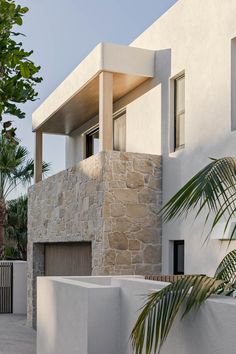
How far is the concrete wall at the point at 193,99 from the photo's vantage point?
35.8ft

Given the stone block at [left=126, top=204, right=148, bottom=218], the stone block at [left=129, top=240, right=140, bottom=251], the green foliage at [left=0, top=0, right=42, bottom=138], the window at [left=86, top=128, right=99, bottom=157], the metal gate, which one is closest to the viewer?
the green foliage at [left=0, top=0, right=42, bottom=138]

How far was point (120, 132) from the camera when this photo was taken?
16.1 m

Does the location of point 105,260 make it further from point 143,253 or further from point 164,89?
point 164,89

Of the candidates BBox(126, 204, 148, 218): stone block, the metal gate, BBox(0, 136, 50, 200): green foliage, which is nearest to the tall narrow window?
BBox(126, 204, 148, 218): stone block

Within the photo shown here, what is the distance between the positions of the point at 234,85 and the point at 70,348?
17.5 ft

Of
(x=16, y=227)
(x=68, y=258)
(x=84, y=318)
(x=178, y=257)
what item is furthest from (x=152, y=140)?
(x=16, y=227)

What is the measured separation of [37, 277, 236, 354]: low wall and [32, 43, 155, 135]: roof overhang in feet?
17.3

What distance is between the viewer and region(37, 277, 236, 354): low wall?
558 centimetres

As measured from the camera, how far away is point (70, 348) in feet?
27.2

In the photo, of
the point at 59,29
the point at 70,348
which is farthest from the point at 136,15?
the point at 70,348

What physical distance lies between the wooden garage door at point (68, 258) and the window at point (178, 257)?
236cm

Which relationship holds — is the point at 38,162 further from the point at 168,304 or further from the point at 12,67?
the point at 12,67

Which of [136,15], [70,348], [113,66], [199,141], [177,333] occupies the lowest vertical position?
[70,348]

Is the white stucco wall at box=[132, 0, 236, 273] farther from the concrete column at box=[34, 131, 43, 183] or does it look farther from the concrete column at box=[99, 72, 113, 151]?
the concrete column at box=[34, 131, 43, 183]
